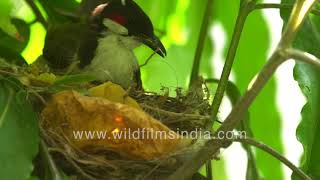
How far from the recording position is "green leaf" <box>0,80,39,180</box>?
131 cm

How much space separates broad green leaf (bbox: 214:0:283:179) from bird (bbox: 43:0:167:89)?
0.40 metres

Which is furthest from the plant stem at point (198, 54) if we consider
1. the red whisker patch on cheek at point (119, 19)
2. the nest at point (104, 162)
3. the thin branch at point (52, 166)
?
the thin branch at point (52, 166)

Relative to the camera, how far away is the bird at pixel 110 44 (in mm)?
2000

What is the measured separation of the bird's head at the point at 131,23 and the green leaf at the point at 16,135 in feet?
1.97

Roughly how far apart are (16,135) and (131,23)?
716 mm

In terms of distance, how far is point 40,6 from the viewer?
2408mm

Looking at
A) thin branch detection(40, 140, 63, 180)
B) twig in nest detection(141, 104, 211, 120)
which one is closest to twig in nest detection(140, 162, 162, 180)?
twig in nest detection(141, 104, 211, 120)

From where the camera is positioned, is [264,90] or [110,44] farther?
[264,90]

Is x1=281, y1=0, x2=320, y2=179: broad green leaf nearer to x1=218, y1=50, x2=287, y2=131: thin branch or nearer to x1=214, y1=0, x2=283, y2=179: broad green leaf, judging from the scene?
x1=218, y1=50, x2=287, y2=131: thin branch

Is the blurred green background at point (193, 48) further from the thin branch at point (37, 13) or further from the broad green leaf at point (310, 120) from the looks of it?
the broad green leaf at point (310, 120)

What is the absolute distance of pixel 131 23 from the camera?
2000mm

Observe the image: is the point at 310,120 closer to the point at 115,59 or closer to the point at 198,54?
the point at 198,54

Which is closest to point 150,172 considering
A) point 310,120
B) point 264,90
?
point 310,120

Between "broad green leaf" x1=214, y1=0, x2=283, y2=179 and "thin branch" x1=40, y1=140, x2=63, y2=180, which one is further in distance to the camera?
"broad green leaf" x1=214, y1=0, x2=283, y2=179
